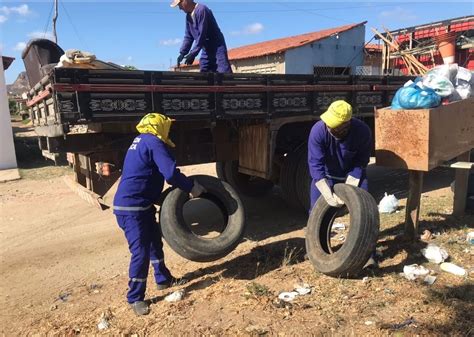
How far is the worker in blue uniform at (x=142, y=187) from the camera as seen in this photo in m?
3.47

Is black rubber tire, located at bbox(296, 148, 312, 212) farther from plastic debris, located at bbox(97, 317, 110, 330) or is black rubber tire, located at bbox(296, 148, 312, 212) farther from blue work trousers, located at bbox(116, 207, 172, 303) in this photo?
plastic debris, located at bbox(97, 317, 110, 330)

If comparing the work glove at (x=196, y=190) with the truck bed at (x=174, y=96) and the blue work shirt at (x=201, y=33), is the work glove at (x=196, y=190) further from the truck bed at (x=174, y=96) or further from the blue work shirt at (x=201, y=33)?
the blue work shirt at (x=201, y=33)

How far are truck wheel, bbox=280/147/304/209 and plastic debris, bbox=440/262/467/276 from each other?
2.12m

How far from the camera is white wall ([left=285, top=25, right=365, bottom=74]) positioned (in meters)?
19.3

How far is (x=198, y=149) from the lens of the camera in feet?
16.8

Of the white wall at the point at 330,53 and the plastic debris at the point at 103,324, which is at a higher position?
the white wall at the point at 330,53

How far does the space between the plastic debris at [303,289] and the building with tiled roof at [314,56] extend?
16.1m

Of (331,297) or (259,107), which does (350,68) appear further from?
(331,297)

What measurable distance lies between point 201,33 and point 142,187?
8.75 feet

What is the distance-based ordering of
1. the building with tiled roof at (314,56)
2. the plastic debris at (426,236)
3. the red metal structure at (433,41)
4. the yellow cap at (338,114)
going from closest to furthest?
the yellow cap at (338,114) → the plastic debris at (426,236) → the red metal structure at (433,41) → the building with tiled roof at (314,56)

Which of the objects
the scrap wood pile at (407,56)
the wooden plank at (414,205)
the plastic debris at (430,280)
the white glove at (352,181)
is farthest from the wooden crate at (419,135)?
the scrap wood pile at (407,56)

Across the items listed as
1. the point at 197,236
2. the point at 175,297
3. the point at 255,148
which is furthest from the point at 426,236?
the point at 175,297

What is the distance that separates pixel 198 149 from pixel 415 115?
8.10 ft

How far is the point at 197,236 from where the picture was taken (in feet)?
12.9
